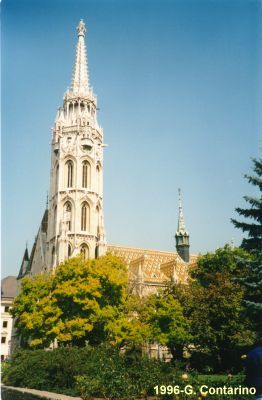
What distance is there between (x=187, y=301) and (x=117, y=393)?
Answer: 23.1 meters

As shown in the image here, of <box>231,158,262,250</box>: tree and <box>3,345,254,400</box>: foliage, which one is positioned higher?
<box>231,158,262,250</box>: tree

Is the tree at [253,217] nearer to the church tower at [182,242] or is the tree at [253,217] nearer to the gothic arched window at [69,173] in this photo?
the gothic arched window at [69,173]

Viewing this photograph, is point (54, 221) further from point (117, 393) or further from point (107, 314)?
point (117, 393)

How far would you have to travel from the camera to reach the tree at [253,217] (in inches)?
778

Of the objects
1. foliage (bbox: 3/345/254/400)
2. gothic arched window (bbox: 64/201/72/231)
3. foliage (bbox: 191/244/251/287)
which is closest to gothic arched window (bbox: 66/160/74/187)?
gothic arched window (bbox: 64/201/72/231)

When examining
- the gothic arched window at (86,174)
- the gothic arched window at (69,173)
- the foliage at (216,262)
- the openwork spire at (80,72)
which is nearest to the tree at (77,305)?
the foliage at (216,262)

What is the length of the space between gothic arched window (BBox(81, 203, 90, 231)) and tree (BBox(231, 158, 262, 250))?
1619 inches

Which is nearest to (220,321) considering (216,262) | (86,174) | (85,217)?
(216,262)

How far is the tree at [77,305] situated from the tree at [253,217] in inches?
688

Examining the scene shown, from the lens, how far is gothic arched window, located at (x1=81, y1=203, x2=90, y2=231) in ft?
197

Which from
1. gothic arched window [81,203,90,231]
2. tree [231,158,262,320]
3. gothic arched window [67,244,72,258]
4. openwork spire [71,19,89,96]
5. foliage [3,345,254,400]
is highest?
openwork spire [71,19,89,96]

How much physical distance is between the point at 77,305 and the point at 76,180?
27.3 m

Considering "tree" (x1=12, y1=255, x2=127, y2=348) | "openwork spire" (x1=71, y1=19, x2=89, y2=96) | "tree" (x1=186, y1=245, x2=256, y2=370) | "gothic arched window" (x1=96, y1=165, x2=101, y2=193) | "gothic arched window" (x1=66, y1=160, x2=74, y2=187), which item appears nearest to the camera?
"tree" (x1=186, y1=245, x2=256, y2=370)

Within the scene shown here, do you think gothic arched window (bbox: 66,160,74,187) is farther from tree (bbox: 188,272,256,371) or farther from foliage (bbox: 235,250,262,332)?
foliage (bbox: 235,250,262,332)
